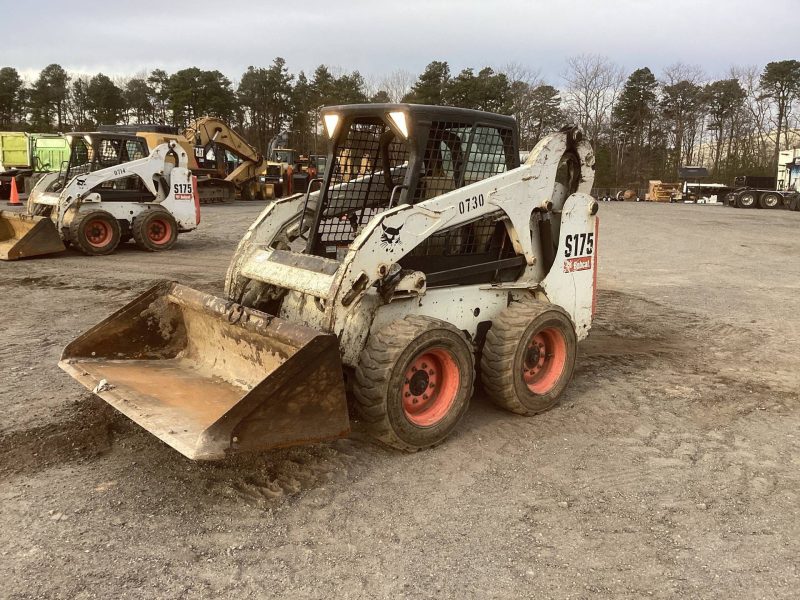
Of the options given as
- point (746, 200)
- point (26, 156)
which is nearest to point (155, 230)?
point (26, 156)

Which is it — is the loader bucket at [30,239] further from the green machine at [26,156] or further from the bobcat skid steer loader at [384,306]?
the green machine at [26,156]

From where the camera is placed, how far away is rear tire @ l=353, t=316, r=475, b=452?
389 cm

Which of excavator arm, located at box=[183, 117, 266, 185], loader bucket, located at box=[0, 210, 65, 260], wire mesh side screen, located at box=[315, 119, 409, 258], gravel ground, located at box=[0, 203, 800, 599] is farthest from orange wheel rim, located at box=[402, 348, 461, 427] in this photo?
excavator arm, located at box=[183, 117, 266, 185]

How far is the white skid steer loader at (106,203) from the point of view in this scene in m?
11.8

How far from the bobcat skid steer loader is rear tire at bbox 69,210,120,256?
26.4 feet

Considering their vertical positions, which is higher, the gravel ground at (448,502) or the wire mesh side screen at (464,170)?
the wire mesh side screen at (464,170)

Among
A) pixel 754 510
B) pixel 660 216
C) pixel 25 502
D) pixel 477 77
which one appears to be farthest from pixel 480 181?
pixel 477 77

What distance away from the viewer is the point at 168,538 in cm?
321

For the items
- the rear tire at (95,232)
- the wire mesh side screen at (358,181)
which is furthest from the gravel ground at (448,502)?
the rear tire at (95,232)

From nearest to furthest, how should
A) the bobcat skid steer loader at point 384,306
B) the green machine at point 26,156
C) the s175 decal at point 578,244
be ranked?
the bobcat skid steer loader at point 384,306
the s175 decal at point 578,244
the green machine at point 26,156

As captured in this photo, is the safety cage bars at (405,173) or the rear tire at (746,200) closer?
the safety cage bars at (405,173)

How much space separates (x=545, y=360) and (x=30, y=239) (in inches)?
382

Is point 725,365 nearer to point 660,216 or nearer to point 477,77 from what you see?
point 660,216

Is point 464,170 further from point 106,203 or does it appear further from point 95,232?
point 95,232
